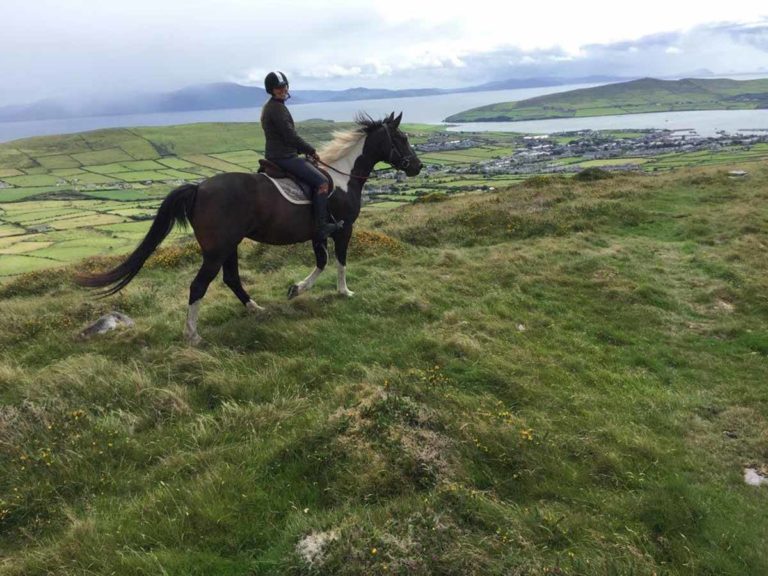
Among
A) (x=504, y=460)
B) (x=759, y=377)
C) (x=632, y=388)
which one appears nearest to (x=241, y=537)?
(x=504, y=460)

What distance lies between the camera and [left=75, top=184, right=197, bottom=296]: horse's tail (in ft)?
28.2

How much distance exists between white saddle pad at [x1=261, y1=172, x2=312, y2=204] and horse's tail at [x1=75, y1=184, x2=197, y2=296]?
155 cm

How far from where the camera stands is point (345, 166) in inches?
432

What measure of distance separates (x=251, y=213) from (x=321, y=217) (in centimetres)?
145

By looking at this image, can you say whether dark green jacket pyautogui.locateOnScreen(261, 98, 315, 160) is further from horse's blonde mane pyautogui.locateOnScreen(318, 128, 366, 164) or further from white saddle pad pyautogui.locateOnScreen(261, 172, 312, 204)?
horse's blonde mane pyautogui.locateOnScreen(318, 128, 366, 164)

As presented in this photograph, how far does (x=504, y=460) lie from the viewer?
5523mm

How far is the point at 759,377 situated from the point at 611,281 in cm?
468

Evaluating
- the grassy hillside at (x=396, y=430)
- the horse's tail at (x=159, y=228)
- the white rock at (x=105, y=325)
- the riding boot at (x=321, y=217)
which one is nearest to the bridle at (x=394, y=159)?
the riding boot at (x=321, y=217)

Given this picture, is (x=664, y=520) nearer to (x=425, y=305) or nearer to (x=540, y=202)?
(x=425, y=305)

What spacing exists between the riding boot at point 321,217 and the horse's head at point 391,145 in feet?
6.77

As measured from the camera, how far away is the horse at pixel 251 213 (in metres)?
8.66

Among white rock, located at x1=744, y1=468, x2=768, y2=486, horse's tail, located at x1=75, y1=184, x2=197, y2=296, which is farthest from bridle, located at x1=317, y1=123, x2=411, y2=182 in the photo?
white rock, located at x1=744, y1=468, x2=768, y2=486

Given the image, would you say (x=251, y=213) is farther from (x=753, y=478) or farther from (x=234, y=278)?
(x=753, y=478)

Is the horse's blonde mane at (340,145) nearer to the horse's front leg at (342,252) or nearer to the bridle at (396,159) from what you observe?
the bridle at (396,159)
